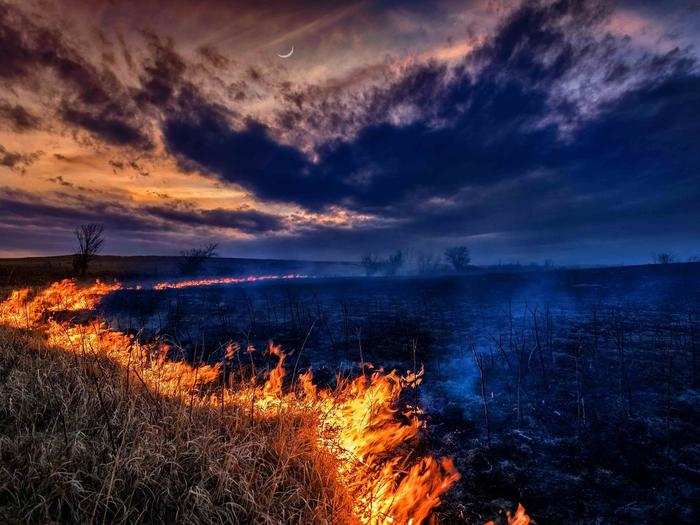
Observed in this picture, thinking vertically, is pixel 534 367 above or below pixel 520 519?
above

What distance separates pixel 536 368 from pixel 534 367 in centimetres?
8

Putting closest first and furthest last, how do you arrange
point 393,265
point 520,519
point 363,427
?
point 520,519, point 363,427, point 393,265

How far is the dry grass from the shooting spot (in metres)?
4.34

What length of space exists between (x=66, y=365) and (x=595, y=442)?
11181 mm

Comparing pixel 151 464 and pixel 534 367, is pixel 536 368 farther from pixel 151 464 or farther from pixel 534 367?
pixel 151 464

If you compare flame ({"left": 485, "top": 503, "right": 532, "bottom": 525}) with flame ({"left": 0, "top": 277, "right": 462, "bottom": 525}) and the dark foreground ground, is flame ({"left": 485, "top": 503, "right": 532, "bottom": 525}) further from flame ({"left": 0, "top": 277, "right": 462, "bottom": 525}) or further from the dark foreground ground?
the dark foreground ground

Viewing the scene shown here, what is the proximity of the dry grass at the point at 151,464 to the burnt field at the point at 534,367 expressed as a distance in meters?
1.44

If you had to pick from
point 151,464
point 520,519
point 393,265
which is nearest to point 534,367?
point 520,519

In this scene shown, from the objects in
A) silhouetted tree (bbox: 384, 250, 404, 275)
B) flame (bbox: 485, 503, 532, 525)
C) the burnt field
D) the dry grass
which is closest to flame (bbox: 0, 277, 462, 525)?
flame (bbox: 485, 503, 532, 525)

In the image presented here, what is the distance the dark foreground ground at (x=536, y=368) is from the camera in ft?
18.4

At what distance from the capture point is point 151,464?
5.04 m

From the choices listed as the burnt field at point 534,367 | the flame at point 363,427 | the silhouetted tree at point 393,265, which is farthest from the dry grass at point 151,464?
the silhouetted tree at point 393,265

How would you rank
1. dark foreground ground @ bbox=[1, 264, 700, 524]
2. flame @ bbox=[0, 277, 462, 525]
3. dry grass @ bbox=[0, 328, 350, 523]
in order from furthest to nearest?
dark foreground ground @ bbox=[1, 264, 700, 524], flame @ bbox=[0, 277, 462, 525], dry grass @ bbox=[0, 328, 350, 523]

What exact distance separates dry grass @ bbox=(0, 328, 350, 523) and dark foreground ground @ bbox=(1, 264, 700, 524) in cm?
167
